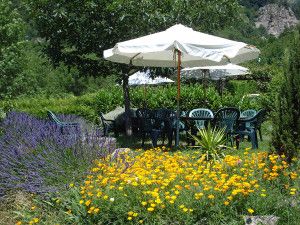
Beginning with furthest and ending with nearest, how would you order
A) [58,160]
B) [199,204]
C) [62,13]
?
[62,13]
[58,160]
[199,204]

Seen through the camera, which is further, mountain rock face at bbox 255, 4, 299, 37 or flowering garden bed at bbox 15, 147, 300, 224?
mountain rock face at bbox 255, 4, 299, 37

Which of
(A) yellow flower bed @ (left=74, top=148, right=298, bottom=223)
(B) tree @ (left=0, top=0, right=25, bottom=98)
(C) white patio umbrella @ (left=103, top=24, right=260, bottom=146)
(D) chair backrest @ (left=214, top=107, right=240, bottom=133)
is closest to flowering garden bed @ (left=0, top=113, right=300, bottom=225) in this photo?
(A) yellow flower bed @ (left=74, top=148, right=298, bottom=223)

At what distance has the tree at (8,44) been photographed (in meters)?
22.8

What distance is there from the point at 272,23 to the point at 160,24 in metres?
124

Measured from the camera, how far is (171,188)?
4699 mm

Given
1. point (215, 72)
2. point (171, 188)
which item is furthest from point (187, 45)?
point (215, 72)

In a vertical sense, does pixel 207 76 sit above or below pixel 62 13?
below

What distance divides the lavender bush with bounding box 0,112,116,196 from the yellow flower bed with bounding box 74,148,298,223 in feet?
1.09

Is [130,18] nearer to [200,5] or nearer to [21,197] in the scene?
[200,5]

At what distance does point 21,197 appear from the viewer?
5.32 m

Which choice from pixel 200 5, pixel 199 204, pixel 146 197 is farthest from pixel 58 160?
pixel 200 5

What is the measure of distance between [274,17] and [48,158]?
428ft

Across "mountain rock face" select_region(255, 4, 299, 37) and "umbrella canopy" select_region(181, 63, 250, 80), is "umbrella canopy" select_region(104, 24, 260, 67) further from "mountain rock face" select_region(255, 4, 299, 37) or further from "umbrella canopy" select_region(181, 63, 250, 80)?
"mountain rock face" select_region(255, 4, 299, 37)

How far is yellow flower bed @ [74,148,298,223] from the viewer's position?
432 cm
